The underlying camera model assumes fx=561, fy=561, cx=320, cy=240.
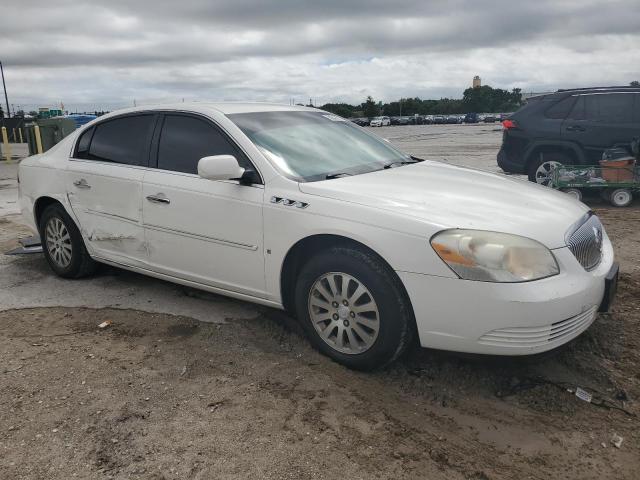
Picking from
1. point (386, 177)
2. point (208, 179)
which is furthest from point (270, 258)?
point (386, 177)

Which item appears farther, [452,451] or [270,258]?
[270,258]

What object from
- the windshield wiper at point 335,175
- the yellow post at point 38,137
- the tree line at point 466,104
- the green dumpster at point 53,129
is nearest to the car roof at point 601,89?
the windshield wiper at point 335,175

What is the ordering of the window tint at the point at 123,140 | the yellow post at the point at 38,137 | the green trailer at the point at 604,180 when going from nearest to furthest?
the window tint at the point at 123,140, the green trailer at the point at 604,180, the yellow post at the point at 38,137

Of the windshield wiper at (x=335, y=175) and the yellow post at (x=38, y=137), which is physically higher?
the windshield wiper at (x=335, y=175)

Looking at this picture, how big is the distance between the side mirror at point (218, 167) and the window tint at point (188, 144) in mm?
290

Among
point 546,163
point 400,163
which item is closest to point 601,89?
point 546,163

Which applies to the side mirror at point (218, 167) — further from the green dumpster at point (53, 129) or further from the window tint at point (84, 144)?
the green dumpster at point (53, 129)

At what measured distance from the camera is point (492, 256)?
2781 millimetres

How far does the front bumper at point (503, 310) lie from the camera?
2.74 meters

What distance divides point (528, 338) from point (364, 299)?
875 mm

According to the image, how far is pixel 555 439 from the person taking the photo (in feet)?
8.65

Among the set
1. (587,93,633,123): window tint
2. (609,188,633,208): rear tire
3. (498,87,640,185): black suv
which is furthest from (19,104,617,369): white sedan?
(587,93,633,123): window tint

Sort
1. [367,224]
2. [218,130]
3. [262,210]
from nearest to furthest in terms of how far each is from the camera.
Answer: [367,224]
[262,210]
[218,130]

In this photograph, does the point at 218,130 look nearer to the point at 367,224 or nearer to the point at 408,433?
the point at 367,224
